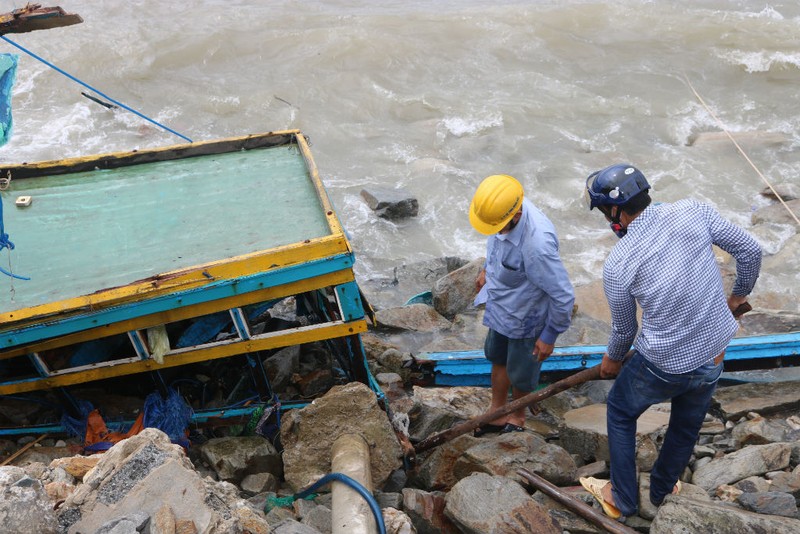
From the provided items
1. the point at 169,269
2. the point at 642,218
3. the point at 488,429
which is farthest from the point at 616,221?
the point at 169,269

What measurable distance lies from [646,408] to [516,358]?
103 cm

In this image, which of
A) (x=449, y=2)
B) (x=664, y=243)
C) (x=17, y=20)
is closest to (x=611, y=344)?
(x=664, y=243)

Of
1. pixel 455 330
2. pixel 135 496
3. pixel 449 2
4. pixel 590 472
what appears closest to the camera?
pixel 135 496

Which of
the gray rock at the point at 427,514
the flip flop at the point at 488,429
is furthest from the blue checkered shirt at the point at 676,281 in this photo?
the flip flop at the point at 488,429

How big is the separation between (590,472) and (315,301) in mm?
2045

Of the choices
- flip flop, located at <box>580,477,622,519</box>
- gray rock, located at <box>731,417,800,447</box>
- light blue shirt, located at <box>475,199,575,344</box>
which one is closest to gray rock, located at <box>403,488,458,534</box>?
flip flop, located at <box>580,477,622,519</box>

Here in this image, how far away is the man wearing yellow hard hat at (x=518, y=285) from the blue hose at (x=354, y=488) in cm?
132

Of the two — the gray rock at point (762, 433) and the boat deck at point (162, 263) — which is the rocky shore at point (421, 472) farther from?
the boat deck at point (162, 263)

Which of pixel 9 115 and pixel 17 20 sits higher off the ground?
pixel 17 20

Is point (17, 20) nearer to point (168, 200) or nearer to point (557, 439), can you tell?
point (168, 200)

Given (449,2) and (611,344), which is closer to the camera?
(611,344)

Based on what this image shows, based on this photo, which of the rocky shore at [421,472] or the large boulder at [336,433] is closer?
the rocky shore at [421,472]

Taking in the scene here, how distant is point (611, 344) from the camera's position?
124 inches

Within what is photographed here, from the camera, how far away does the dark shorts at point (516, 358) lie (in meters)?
3.99
